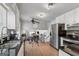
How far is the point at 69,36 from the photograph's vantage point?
148cm

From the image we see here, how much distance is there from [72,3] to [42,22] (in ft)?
1.66

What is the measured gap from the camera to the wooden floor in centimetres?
139

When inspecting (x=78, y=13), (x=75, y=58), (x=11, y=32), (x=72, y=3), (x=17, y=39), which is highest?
(x=72, y=3)

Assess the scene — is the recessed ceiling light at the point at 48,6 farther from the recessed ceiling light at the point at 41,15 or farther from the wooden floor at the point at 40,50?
the wooden floor at the point at 40,50

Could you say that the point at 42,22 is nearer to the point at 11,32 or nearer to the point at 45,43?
the point at 45,43

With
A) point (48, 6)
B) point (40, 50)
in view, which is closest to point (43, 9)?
point (48, 6)

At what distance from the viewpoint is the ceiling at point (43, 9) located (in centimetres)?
137

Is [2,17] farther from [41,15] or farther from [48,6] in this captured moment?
[48,6]

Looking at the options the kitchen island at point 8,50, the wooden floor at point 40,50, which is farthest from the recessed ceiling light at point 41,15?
the kitchen island at point 8,50

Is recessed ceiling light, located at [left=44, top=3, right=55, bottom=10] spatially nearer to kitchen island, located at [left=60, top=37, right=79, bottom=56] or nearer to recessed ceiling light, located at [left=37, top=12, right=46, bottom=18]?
recessed ceiling light, located at [left=37, top=12, right=46, bottom=18]

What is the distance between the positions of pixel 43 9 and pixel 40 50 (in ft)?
1.99

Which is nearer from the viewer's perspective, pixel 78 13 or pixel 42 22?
pixel 78 13

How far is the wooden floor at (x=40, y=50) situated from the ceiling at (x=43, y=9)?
0.40 meters

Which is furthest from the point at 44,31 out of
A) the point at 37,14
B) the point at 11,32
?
the point at 11,32
